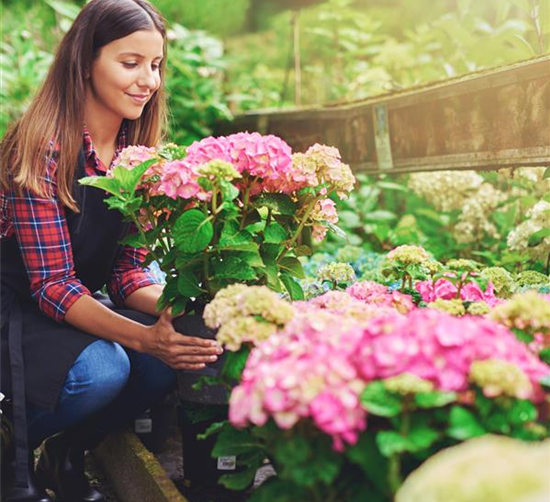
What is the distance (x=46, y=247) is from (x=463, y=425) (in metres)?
1.18

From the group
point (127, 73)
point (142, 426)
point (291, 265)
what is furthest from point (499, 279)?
point (142, 426)

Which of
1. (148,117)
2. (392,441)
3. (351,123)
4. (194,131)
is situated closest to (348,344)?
(392,441)

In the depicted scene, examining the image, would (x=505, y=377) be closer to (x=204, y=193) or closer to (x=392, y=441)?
(x=392, y=441)

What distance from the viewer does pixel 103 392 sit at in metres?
1.90

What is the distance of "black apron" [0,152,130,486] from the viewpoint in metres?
1.86

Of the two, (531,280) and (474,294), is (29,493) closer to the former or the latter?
(474,294)

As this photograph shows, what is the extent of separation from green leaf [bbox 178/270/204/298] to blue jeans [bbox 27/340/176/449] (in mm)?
330

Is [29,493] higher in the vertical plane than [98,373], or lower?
lower

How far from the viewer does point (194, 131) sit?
15.0 ft

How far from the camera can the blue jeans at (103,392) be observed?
6.14ft

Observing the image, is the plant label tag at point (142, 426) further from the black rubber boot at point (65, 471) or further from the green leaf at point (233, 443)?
the green leaf at point (233, 443)

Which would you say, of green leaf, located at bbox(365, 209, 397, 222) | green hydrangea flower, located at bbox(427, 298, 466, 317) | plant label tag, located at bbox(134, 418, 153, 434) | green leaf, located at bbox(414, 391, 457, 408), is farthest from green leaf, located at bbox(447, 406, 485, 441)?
green leaf, located at bbox(365, 209, 397, 222)

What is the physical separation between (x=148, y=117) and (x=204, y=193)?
70cm

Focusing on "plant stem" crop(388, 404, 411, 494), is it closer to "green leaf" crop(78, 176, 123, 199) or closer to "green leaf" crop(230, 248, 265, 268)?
"green leaf" crop(230, 248, 265, 268)
